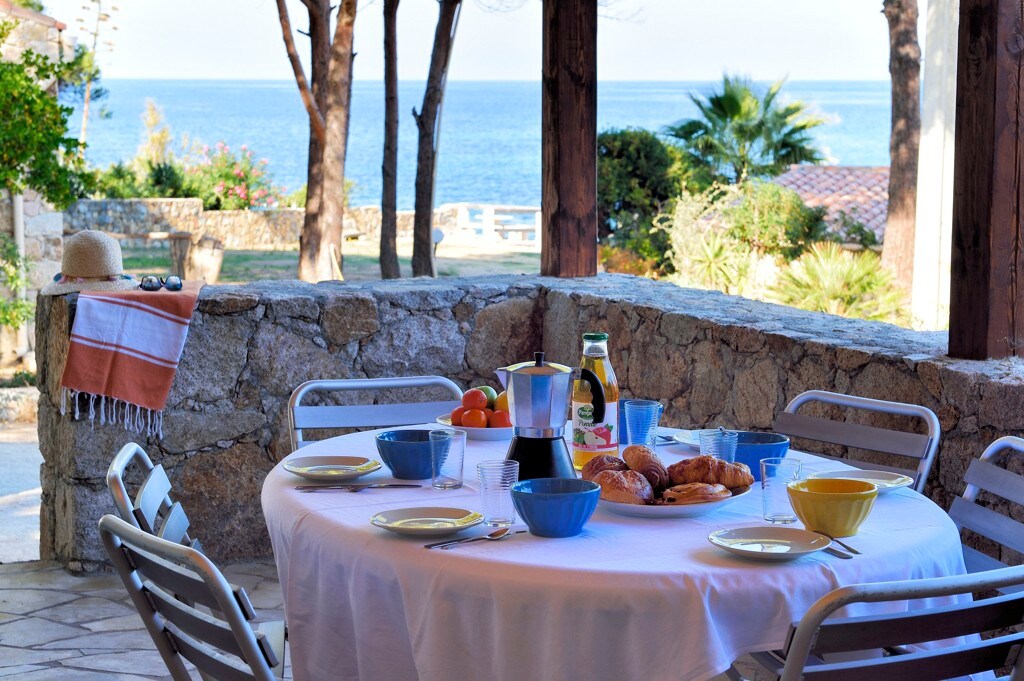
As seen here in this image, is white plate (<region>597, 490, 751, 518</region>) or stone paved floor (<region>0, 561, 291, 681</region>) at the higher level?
white plate (<region>597, 490, 751, 518</region>)

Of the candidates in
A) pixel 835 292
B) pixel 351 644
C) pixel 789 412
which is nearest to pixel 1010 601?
pixel 351 644

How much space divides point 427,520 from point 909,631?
2.44ft

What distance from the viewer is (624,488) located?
1.79 metres

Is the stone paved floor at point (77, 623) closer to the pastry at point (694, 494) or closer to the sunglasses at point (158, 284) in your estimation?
the sunglasses at point (158, 284)

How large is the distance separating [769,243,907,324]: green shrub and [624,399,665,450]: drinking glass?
5820 mm

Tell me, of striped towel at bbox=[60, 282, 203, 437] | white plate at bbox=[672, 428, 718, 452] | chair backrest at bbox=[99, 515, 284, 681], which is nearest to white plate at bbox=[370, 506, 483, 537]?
chair backrest at bbox=[99, 515, 284, 681]

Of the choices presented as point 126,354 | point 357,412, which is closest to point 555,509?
point 357,412

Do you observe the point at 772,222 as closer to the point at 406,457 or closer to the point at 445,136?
the point at 406,457

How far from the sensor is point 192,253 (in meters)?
10.0

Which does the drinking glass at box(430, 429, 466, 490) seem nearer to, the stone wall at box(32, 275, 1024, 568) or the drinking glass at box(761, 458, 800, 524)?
the drinking glass at box(761, 458, 800, 524)

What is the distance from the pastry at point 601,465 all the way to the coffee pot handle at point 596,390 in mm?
141

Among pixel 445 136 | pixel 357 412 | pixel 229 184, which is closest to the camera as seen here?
pixel 357 412

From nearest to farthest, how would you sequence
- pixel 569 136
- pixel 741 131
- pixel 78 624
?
pixel 78 624
pixel 569 136
pixel 741 131

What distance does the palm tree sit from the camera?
16438mm
